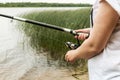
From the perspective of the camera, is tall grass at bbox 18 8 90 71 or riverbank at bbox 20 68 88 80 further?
tall grass at bbox 18 8 90 71

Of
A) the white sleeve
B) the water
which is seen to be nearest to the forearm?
the white sleeve

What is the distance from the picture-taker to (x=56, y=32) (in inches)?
401

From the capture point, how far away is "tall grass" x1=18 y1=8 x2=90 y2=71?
973 cm

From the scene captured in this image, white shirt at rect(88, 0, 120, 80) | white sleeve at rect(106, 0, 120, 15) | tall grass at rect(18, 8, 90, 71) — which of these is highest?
white sleeve at rect(106, 0, 120, 15)

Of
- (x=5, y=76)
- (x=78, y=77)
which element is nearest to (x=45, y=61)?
(x=5, y=76)

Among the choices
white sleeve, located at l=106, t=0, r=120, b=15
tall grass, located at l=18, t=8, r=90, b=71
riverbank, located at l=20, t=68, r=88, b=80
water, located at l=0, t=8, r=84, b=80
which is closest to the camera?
white sleeve, located at l=106, t=0, r=120, b=15

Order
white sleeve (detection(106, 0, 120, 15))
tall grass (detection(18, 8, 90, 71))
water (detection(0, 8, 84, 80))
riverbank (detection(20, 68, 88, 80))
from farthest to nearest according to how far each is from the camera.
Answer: tall grass (detection(18, 8, 90, 71)) → water (detection(0, 8, 84, 80)) → riverbank (detection(20, 68, 88, 80)) → white sleeve (detection(106, 0, 120, 15))

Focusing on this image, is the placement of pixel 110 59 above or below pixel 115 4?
below

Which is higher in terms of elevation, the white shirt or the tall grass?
the white shirt

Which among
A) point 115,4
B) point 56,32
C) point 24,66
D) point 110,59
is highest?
point 115,4

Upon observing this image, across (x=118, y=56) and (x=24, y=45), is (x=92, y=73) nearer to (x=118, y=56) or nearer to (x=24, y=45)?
(x=118, y=56)

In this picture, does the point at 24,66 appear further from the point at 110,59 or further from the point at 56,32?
the point at 110,59

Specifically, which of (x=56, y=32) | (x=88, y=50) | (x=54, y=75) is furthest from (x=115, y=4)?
(x=56, y=32)

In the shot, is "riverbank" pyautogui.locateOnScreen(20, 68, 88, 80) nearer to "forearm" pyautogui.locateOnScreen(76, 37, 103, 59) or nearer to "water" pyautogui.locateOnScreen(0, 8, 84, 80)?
"water" pyautogui.locateOnScreen(0, 8, 84, 80)
